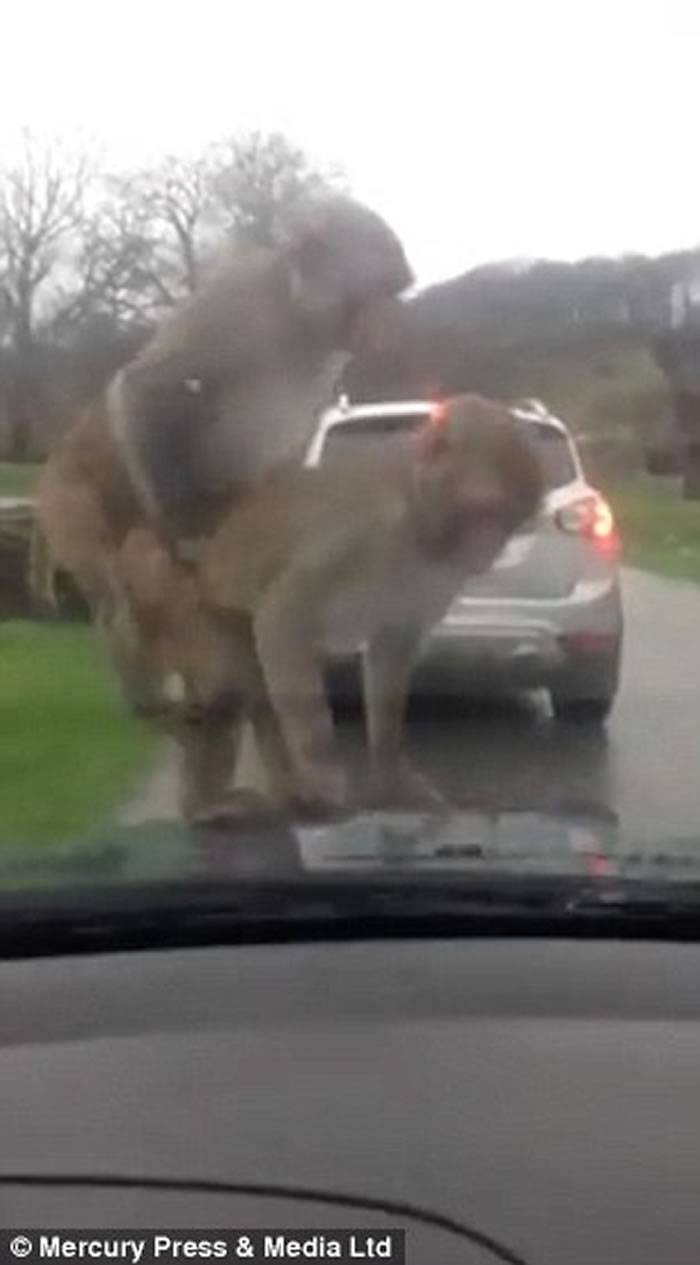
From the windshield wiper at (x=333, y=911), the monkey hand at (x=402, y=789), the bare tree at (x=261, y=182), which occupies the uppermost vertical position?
the bare tree at (x=261, y=182)

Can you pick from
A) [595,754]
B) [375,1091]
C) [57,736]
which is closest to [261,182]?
[57,736]

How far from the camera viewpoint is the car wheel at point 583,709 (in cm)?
502

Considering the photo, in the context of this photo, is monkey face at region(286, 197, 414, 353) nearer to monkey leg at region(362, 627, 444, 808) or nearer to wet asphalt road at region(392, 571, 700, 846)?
monkey leg at region(362, 627, 444, 808)

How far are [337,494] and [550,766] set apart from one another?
549mm

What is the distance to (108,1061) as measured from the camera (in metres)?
4.77

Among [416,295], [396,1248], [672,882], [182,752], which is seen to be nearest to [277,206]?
[416,295]

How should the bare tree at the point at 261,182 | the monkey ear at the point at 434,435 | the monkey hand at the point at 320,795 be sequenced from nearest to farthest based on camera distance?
the bare tree at the point at 261,182, the monkey ear at the point at 434,435, the monkey hand at the point at 320,795

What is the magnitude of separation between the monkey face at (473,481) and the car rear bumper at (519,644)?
9 cm

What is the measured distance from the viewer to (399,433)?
4.85 m

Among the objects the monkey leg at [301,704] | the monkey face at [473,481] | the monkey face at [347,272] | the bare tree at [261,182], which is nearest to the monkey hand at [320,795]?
the monkey leg at [301,704]

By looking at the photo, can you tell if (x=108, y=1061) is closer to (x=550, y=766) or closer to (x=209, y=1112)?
(x=209, y=1112)

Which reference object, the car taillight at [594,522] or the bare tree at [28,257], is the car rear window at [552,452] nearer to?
the car taillight at [594,522]

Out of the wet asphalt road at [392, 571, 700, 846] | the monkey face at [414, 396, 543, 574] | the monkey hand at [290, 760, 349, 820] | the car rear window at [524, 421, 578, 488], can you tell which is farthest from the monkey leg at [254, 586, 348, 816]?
the car rear window at [524, 421, 578, 488]

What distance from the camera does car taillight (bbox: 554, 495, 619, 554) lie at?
16.0ft
